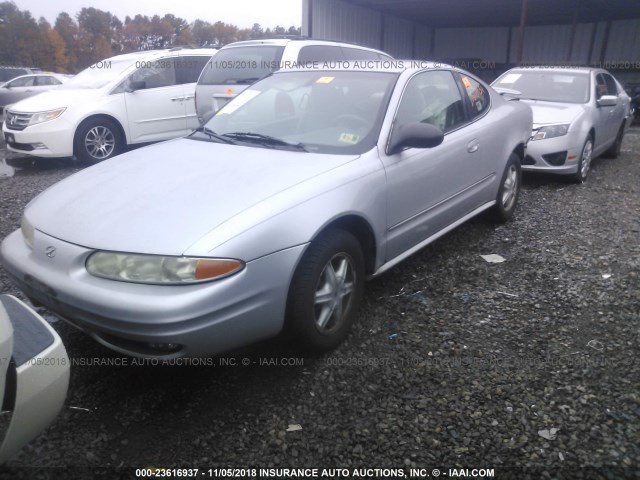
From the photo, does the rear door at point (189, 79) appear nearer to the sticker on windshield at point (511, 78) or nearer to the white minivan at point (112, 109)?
the white minivan at point (112, 109)

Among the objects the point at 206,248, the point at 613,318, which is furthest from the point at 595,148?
the point at 206,248

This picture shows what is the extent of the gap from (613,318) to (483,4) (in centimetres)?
1857

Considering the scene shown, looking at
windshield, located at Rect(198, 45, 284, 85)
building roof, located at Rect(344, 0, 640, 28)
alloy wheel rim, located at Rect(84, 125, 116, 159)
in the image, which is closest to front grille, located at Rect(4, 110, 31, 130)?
alloy wheel rim, located at Rect(84, 125, 116, 159)

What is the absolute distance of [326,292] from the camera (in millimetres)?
2775

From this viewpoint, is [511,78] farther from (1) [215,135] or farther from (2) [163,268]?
(2) [163,268]

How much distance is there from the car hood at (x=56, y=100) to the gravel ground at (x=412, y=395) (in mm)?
4796

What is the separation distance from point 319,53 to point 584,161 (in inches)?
153

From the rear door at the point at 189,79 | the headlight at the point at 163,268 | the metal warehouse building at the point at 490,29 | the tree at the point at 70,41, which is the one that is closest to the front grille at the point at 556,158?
the headlight at the point at 163,268

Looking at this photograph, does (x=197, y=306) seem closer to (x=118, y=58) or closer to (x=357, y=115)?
(x=357, y=115)

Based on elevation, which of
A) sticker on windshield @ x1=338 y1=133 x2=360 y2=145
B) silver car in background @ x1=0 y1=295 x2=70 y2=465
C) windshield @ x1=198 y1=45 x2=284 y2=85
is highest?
windshield @ x1=198 y1=45 x2=284 y2=85

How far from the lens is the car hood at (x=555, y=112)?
21.2ft

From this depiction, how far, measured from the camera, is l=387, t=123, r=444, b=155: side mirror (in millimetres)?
3117

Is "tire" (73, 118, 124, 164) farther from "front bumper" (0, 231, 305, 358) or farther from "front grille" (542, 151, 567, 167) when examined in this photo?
"front grille" (542, 151, 567, 167)

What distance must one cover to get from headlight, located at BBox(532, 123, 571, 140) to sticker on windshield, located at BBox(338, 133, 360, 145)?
407 centimetres
